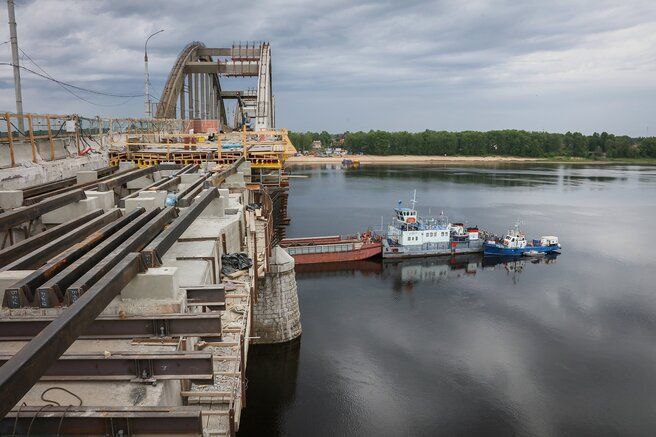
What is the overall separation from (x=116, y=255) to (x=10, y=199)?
811cm

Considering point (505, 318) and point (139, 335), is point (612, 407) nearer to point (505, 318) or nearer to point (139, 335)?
point (505, 318)

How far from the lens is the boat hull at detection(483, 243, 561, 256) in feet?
161

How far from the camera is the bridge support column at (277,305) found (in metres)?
23.6

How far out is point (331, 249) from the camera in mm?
45844

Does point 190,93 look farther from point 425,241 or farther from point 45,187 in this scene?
point 45,187

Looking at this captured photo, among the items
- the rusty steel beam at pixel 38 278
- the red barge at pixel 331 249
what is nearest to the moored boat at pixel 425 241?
the red barge at pixel 331 249

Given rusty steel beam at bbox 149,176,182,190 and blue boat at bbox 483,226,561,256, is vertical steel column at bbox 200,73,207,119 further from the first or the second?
rusty steel beam at bbox 149,176,182,190

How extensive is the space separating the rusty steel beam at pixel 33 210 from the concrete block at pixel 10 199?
1.02 m

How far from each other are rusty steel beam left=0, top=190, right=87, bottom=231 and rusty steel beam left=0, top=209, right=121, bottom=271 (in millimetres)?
2167

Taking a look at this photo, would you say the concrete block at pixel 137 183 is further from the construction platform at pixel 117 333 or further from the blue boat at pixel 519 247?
the blue boat at pixel 519 247

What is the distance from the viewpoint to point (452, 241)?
5081cm

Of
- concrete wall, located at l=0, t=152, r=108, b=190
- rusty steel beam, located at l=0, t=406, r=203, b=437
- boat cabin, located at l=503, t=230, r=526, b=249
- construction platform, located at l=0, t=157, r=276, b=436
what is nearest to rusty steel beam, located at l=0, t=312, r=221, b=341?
construction platform, located at l=0, t=157, r=276, b=436

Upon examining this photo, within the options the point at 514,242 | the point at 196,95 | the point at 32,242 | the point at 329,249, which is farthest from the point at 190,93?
the point at 32,242

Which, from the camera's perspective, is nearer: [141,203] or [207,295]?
[207,295]
